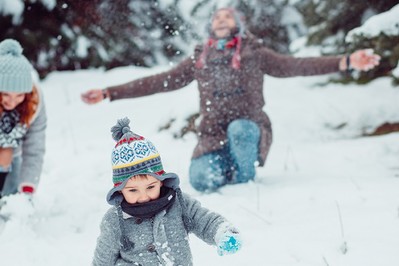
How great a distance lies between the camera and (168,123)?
6.32 m

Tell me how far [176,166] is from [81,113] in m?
2.81

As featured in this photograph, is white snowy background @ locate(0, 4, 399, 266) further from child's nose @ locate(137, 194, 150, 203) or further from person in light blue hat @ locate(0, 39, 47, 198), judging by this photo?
child's nose @ locate(137, 194, 150, 203)

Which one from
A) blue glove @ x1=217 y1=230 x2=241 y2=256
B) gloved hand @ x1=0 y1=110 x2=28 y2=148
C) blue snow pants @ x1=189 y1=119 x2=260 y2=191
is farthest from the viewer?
blue snow pants @ x1=189 y1=119 x2=260 y2=191

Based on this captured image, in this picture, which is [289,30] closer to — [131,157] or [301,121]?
[301,121]

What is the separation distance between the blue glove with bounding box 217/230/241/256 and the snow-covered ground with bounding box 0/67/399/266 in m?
0.67

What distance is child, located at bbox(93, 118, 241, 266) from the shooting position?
87.0 inches

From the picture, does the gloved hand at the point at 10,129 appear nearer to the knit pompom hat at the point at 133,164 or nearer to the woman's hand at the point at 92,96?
the woman's hand at the point at 92,96

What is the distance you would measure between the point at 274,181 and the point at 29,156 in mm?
2003

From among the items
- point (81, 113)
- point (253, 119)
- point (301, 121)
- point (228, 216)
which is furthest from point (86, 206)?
point (81, 113)

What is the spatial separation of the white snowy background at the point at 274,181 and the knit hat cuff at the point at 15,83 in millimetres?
765

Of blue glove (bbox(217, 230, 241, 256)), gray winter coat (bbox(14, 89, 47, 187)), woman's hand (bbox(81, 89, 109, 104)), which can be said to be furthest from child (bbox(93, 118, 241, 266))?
gray winter coat (bbox(14, 89, 47, 187))

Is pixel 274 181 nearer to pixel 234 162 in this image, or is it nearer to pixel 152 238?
pixel 234 162

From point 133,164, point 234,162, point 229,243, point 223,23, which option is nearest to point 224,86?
point 223,23

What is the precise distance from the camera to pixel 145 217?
2.25 meters
